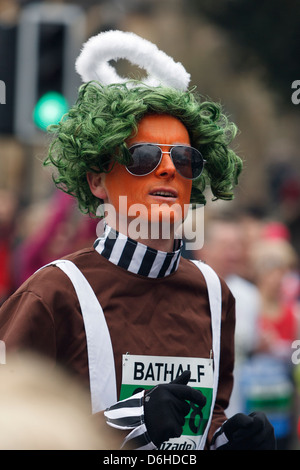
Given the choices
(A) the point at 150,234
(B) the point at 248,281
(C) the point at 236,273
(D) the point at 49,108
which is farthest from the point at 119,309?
(D) the point at 49,108

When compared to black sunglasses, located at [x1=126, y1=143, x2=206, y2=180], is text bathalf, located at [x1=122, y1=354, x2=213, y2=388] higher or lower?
lower

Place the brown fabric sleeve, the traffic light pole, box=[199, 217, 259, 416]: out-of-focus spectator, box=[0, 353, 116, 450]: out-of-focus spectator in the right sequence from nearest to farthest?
box=[0, 353, 116, 450]: out-of-focus spectator, the brown fabric sleeve, box=[199, 217, 259, 416]: out-of-focus spectator, the traffic light pole

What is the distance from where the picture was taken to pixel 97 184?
Answer: 2.60 m

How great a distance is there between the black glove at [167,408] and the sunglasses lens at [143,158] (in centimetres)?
61

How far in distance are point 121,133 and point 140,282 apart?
42 cm

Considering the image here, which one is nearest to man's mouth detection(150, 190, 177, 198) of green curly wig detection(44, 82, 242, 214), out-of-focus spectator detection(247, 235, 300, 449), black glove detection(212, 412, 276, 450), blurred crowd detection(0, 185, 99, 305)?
green curly wig detection(44, 82, 242, 214)

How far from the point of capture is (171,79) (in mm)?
2680

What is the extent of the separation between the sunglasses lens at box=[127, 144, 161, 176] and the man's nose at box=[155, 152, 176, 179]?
2 cm

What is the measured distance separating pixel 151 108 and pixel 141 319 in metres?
0.60

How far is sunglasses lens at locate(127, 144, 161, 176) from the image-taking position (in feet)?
8.07

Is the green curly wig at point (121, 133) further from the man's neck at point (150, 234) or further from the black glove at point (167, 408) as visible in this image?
the black glove at point (167, 408)

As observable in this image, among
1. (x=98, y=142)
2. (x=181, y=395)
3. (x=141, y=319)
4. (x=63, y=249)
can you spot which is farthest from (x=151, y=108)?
(x=63, y=249)

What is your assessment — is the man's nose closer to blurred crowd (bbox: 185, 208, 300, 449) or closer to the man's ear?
the man's ear

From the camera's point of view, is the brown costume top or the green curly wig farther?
the green curly wig
